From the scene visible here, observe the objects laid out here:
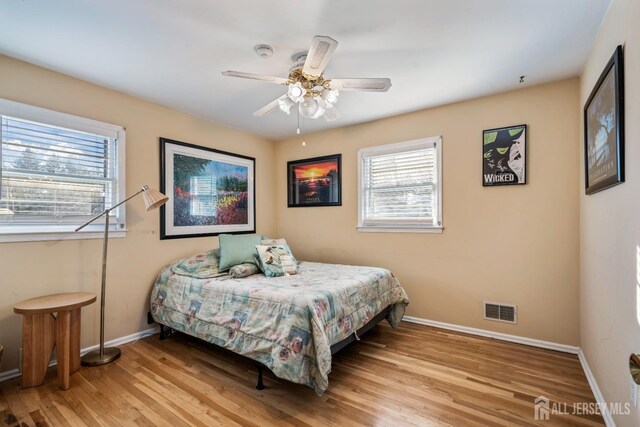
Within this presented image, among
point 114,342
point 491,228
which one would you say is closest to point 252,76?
point 491,228

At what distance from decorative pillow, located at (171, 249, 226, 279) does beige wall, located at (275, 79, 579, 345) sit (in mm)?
1701

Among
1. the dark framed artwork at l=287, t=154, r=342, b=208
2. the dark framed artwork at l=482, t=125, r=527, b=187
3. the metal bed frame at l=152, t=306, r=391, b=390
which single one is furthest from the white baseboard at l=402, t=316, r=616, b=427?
the dark framed artwork at l=287, t=154, r=342, b=208

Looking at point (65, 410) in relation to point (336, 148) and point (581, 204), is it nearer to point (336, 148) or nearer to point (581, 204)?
point (336, 148)

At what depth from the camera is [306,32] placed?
1.95 metres

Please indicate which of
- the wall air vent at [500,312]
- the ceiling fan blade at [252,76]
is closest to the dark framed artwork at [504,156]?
the wall air vent at [500,312]

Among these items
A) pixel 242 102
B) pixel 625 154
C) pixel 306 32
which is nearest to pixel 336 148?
pixel 242 102

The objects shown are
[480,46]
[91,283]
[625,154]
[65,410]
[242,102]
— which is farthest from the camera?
[242,102]

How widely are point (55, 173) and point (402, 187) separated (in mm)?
3459

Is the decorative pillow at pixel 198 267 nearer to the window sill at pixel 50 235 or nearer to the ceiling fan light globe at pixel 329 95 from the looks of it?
the window sill at pixel 50 235

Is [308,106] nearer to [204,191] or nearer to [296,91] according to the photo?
[296,91]

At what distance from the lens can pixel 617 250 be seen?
1.58 metres

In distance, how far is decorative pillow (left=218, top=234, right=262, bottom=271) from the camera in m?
3.09

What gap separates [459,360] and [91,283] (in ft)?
11.2

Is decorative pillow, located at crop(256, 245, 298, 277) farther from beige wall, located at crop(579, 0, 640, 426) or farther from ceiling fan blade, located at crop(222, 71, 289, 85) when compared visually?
beige wall, located at crop(579, 0, 640, 426)
